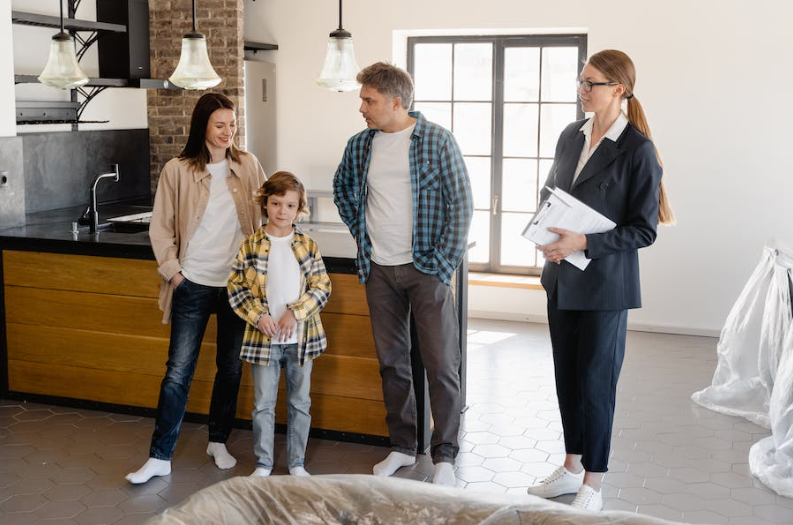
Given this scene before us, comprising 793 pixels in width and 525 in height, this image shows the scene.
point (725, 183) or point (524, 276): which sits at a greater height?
point (725, 183)

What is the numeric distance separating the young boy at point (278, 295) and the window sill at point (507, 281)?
3357 millimetres

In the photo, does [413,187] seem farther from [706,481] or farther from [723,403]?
[723,403]

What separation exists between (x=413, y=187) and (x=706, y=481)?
1749 millimetres

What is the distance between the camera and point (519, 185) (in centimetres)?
715

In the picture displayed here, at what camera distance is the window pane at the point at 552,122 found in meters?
6.92

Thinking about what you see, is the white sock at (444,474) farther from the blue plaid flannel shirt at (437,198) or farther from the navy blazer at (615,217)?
the navy blazer at (615,217)

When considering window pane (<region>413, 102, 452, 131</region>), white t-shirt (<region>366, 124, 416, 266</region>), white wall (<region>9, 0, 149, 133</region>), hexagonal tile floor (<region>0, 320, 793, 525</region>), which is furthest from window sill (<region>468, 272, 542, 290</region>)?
white t-shirt (<region>366, 124, 416, 266</region>)

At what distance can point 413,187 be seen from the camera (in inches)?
A: 142

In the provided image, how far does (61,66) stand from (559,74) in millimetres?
3732

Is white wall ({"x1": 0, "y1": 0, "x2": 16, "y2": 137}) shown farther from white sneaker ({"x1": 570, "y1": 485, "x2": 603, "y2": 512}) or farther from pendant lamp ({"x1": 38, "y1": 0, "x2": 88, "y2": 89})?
white sneaker ({"x1": 570, "y1": 485, "x2": 603, "y2": 512})

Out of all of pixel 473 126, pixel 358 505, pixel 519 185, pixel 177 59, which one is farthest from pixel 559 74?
pixel 358 505

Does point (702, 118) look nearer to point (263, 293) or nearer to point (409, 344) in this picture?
point (409, 344)

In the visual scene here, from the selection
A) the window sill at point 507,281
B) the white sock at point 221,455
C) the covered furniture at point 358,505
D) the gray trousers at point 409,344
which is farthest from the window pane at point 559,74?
the covered furniture at point 358,505

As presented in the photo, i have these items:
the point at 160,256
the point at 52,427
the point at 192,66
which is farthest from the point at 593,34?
the point at 52,427
